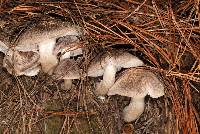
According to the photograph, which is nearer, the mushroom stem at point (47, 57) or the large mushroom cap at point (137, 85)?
the large mushroom cap at point (137, 85)

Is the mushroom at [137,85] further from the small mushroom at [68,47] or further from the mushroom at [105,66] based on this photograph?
the small mushroom at [68,47]

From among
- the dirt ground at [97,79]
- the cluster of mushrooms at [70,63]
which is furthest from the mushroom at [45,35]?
the dirt ground at [97,79]

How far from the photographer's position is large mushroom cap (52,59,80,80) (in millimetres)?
2557

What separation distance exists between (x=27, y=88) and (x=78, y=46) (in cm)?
43

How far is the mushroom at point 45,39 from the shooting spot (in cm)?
247

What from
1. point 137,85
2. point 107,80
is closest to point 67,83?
point 107,80

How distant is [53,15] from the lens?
2762mm

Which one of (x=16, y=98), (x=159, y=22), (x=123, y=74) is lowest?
(x=16, y=98)

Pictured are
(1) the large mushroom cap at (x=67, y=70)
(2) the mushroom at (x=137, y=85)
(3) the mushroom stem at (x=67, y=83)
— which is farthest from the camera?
(3) the mushroom stem at (x=67, y=83)

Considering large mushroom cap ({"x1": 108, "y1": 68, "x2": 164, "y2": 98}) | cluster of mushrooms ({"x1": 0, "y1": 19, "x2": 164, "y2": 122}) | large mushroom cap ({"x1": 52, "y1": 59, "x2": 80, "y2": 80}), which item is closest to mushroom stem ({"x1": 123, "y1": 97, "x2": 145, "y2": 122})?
cluster of mushrooms ({"x1": 0, "y1": 19, "x2": 164, "y2": 122})

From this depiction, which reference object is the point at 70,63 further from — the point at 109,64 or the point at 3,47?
the point at 3,47

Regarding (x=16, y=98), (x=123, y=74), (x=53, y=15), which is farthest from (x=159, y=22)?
(x=16, y=98)

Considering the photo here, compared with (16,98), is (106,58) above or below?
above

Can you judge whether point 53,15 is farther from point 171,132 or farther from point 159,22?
point 171,132
